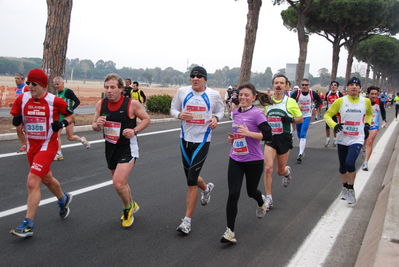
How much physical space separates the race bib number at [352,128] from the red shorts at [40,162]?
459 centimetres

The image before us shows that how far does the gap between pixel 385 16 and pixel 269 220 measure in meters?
43.1

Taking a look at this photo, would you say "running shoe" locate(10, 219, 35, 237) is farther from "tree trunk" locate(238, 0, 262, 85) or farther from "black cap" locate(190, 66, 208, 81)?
"tree trunk" locate(238, 0, 262, 85)

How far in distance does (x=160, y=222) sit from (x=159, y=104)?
1371 centimetres

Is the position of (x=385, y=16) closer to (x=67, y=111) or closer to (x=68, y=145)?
(x=68, y=145)

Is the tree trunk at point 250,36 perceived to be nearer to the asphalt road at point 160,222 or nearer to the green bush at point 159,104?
the green bush at point 159,104

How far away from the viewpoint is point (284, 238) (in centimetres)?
436

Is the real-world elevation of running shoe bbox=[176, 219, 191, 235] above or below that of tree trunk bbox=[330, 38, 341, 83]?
below

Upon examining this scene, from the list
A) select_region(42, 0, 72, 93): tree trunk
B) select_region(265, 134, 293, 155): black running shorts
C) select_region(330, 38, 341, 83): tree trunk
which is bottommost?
select_region(265, 134, 293, 155): black running shorts

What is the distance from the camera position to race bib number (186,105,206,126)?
15.3ft

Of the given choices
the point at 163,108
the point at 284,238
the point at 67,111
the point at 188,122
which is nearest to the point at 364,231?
the point at 284,238

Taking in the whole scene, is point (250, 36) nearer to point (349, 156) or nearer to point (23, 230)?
point (349, 156)

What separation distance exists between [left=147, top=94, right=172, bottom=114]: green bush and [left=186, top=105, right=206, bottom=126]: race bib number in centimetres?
1353

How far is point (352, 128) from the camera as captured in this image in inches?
233

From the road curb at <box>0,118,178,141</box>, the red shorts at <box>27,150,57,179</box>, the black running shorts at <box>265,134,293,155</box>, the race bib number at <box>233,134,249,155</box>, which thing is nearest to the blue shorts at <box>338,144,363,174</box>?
the black running shorts at <box>265,134,293,155</box>
